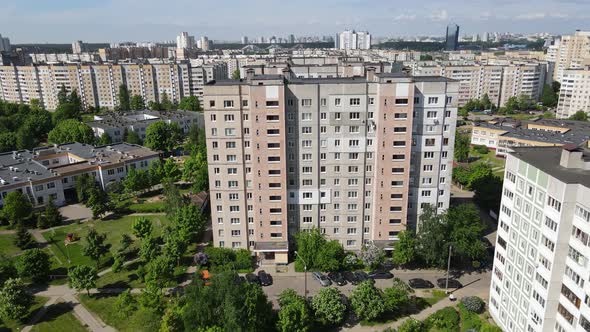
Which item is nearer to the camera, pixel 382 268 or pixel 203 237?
pixel 382 268

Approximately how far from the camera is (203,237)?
64.0m

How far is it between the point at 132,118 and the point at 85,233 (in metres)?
70.9

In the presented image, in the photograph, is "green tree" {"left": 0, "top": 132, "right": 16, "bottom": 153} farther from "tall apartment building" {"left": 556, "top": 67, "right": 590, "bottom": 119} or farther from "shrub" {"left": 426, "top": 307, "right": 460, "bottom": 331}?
"tall apartment building" {"left": 556, "top": 67, "right": 590, "bottom": 119}

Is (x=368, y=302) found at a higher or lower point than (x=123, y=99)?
lower

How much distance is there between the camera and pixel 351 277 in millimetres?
52188

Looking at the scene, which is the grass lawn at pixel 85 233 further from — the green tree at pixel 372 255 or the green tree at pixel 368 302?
the green tree at pixel 368 302

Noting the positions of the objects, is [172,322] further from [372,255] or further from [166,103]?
[166,103]

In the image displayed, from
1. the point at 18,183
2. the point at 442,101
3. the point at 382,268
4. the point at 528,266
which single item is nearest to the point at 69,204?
the point at 18,183

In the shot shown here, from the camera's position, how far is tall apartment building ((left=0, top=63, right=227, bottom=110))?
16488 centimetres

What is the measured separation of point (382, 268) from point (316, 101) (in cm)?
2417

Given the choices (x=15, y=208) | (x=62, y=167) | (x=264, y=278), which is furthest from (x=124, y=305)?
(x=62, y=167)

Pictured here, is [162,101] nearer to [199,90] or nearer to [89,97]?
[199,90]

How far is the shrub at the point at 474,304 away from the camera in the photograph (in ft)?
146

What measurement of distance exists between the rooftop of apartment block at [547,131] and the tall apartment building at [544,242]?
5482 cm
